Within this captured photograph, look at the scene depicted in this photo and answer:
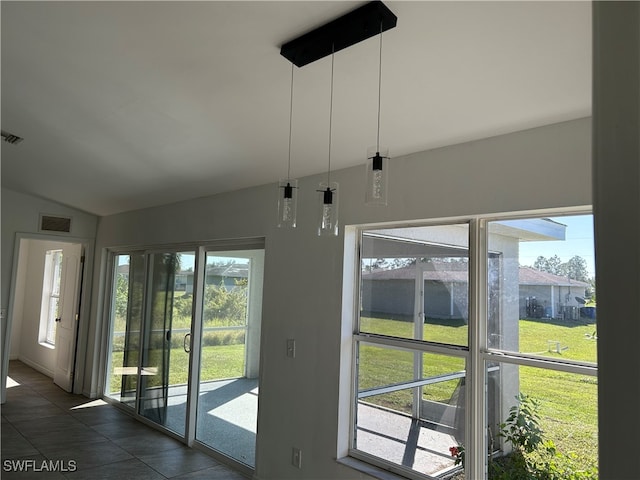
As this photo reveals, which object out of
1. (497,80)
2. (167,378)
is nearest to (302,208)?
(497,80)

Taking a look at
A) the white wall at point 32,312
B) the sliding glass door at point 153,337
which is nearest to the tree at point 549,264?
the sliding glass door at point 153,337

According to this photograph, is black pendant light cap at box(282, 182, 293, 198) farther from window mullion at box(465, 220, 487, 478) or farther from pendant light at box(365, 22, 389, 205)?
window mullion at box(465, 220, 487, 478)

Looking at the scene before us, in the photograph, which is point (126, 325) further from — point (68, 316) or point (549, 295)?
point (549, 295)

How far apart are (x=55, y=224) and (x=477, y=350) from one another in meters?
5.72

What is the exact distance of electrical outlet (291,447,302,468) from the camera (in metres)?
3.29

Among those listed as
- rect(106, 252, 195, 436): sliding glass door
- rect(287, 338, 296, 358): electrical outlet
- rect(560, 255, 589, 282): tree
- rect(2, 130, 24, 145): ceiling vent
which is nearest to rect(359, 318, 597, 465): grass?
rect(560, 255, 589, 282): tree

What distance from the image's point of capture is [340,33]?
185 cm

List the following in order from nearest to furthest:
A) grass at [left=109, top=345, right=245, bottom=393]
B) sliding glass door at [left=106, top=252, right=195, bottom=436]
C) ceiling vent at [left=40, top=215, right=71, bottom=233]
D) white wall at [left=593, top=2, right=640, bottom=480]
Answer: white wall at [left=593, top=2, right=640, bottom=480] → grass at [left=109, top=345, right=245, bottom=393] → sliding glass door at [left=106, top=252, right=195, bottom=436] → ceiling vent at [left=40, top=215, right=71, bottom=233]

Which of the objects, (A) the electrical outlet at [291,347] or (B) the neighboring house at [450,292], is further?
(A) the electrical outlet at [291,347]

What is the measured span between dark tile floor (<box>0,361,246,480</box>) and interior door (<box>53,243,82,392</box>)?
2.12ft

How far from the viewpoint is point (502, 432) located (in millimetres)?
2439

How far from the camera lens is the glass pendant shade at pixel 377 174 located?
5.53ft

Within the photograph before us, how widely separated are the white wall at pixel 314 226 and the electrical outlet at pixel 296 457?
41mm

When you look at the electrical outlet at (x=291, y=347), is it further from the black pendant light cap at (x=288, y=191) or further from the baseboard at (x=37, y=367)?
the baseboard at (x=37, y=367)
